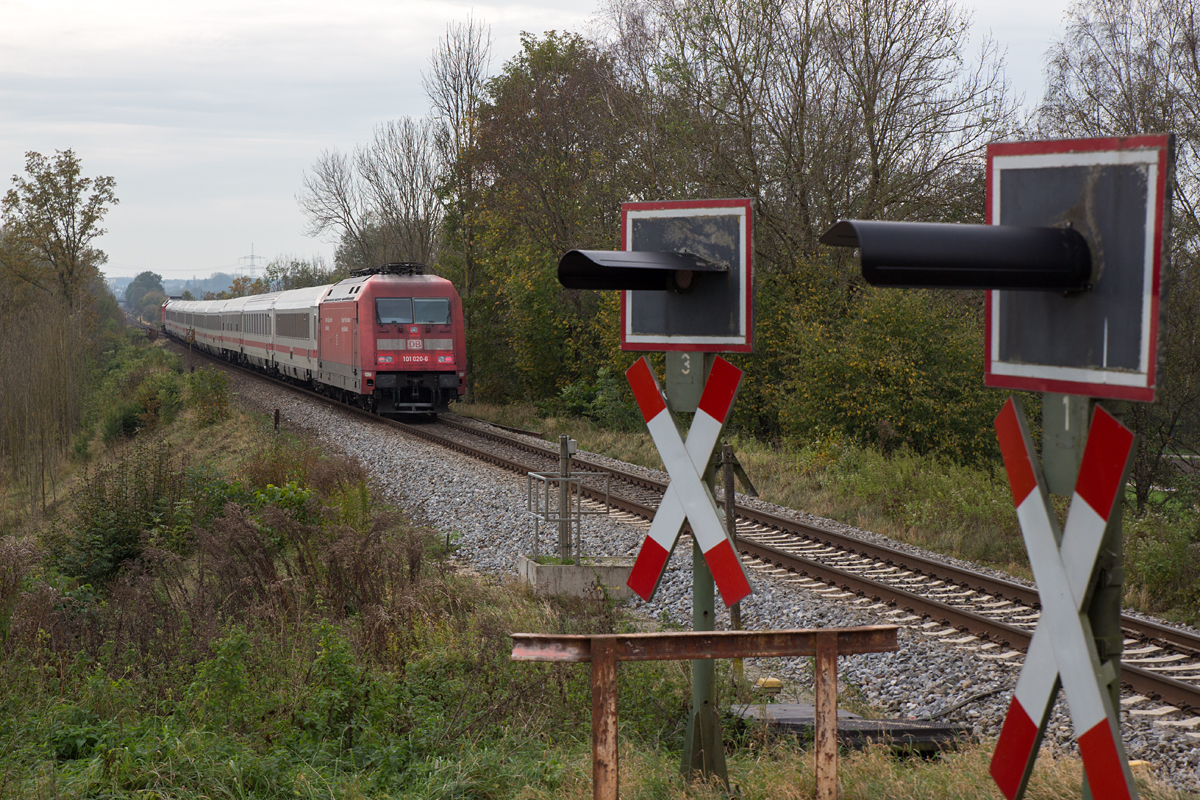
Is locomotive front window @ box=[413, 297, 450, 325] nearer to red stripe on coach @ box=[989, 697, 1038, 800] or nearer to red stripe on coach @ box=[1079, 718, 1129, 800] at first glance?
red stripe on coach @ box=[989, 697, 1038, 800]

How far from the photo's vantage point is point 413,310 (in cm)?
2253

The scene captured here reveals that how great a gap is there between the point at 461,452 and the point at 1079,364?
626 inches

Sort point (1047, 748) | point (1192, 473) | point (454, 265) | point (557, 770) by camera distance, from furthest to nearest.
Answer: point (454, 265), point (1192, 473), point (1047, 748), point (557, 770)

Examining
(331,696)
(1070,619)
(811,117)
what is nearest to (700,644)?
(1070,619)

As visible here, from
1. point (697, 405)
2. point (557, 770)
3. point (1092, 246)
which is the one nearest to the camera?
point (1092, 246)

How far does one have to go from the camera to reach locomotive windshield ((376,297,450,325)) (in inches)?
876

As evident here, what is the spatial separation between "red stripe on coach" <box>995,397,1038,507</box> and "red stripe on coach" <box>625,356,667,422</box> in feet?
4.88

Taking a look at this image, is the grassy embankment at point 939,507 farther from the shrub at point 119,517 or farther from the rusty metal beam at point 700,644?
the shrub at point 119,517

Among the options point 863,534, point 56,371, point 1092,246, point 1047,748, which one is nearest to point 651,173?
point 863,534

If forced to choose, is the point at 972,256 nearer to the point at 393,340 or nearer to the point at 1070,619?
the point at 1070,619

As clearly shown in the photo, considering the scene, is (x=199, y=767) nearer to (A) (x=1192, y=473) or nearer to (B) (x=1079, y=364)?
(B) (x=1079, y=364)

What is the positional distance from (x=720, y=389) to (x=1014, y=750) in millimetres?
1633

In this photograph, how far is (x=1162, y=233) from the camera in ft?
7.04

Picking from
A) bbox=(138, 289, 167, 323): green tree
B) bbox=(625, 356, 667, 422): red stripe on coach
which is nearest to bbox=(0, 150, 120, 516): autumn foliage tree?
bbox=(625, 356, 667, 422): red stripe on coach
